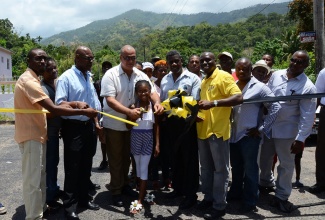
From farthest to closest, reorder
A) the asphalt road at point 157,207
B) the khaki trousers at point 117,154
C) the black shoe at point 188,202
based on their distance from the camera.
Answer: the khaki trousers at point 117,154
the black shoe at point 188,202
the asphalt road at point 157,207

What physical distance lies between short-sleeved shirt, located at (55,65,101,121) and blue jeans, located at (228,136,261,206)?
6.71 feet

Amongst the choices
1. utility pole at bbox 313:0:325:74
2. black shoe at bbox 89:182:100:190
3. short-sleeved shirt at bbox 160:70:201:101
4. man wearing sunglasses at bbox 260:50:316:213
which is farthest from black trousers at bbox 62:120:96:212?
utility pole at bbox 313:0:325:74

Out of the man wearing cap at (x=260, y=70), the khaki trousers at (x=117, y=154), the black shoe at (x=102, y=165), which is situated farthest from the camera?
the black shoe at (x=102, y=165)

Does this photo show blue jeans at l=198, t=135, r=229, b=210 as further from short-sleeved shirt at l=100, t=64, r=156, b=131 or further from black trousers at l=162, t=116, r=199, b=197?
short-sleeved shirt at l=100, t=64, r=156, b=131

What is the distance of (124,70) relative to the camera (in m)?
4.55

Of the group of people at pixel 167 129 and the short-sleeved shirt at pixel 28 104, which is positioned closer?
the short-sleeved shirt at pixel 28 104

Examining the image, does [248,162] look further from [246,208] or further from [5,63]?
[5,63]

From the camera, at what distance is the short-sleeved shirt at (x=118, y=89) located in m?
4.41

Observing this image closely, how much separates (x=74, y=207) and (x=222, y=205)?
1.87 meters

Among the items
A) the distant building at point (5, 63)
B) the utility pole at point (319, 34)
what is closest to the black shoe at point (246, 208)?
the utility pole at point (319, 34)

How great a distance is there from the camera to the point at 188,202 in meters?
4.51

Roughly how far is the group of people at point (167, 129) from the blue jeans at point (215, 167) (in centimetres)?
1

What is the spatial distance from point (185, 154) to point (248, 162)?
0.85 metres

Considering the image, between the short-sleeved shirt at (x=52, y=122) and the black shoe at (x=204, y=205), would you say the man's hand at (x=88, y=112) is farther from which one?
the black shoe at (x=204, y=205)
